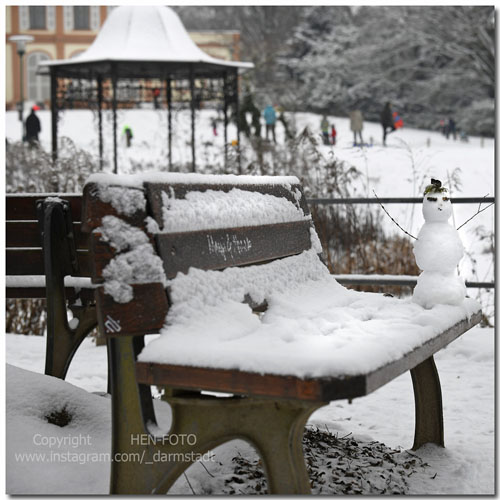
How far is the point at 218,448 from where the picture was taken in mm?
2834

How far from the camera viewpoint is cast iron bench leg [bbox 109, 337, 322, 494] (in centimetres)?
188

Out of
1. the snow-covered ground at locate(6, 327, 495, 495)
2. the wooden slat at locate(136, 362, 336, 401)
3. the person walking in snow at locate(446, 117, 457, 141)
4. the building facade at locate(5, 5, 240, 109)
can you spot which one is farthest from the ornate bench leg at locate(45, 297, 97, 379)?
the building facade at locate(5, 5, 240, 109)

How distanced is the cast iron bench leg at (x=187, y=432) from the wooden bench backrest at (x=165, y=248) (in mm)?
116

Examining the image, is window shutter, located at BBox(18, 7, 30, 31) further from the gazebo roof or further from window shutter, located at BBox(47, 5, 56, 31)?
the gazebo roof

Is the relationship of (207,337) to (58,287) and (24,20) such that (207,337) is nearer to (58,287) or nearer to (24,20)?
(58,287)

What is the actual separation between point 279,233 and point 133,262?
993 mm

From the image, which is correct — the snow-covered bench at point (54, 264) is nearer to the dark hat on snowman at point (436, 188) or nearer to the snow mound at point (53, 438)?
the snow mound at point (53, 438)

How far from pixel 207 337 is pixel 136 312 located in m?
0.19

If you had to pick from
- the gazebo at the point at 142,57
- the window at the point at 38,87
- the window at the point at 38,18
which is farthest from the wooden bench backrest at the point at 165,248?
the window at the point at 38,18

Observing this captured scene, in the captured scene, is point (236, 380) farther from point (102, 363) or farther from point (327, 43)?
point (327, 43)

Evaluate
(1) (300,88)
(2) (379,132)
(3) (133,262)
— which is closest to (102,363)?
(3) (133,262)

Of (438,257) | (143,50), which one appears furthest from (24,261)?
(143,50)

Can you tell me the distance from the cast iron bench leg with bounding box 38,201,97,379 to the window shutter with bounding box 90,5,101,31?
38669 mm

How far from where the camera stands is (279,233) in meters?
2.90
